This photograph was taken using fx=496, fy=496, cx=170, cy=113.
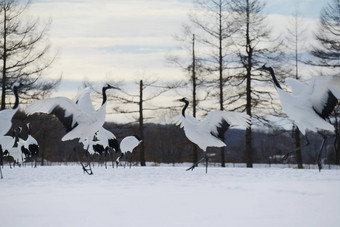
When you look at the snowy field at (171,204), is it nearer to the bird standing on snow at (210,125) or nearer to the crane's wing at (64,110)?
the crane's wing at (64,110)

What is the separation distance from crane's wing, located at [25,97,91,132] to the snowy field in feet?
6.10

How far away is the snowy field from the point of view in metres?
5.42

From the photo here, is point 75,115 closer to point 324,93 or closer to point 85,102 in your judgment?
point 85,102

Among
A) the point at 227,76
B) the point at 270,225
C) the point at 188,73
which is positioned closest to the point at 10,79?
the point at 188,73

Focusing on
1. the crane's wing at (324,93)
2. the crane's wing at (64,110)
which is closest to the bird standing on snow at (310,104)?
the crane's wing at (324,93)

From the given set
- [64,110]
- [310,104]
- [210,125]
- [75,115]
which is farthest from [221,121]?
[64,110]

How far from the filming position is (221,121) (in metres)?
11.3

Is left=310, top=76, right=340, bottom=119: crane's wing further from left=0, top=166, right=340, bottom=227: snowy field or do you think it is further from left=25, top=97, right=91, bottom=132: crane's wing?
left=25, top=97, right=91, bottom=132: crane's wing

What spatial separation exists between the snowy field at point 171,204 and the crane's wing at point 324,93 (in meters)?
2.05

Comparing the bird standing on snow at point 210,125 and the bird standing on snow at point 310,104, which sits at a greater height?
the bird standing on snow at point 310,104

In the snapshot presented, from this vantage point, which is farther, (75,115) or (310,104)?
(310,104)

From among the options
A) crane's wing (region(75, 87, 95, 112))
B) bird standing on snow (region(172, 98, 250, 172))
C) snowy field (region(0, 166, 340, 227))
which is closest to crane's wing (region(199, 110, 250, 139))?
bird standing on snow (region(172, 98, 250, 172))

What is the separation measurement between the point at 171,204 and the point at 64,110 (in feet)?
15.4

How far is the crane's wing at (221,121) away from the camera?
36.7 feet
